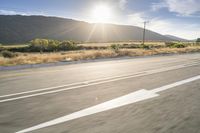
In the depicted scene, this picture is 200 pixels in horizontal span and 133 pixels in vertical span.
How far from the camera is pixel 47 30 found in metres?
165

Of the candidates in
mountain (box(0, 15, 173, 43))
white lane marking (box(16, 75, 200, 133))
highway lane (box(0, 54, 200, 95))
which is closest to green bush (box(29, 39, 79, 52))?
highway lane (box(0, 54, 200, 95))

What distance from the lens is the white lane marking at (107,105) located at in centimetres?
469

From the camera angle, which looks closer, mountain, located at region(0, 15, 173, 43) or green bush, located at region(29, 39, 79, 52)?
green bush, located at region(29, 39, 79, 52)

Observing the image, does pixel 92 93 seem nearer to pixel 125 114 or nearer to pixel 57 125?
pixel 125 114

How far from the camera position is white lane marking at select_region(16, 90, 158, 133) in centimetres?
469

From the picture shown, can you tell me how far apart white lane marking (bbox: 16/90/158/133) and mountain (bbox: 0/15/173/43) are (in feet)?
445

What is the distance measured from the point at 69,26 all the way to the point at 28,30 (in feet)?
108

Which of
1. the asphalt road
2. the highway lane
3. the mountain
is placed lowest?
the highway lane

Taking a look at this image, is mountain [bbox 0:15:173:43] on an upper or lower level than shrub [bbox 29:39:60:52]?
upper

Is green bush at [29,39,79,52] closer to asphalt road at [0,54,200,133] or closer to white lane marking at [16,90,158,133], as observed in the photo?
asphalt road at [0,54,200,133]

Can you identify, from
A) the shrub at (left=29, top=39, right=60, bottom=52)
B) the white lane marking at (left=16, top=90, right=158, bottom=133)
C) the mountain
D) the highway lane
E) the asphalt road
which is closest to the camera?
the asphalt road

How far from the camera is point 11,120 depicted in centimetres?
484

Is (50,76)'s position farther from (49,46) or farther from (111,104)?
(49,46)

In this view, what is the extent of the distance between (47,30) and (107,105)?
16435 cm
